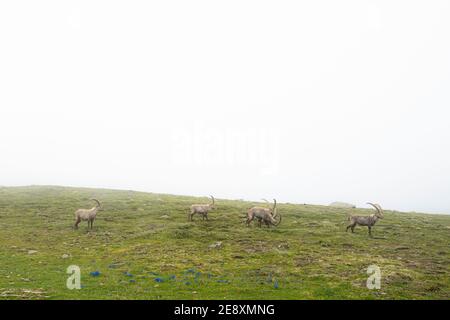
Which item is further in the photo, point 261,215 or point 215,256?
point 261,215

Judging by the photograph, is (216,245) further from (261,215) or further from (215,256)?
(261,215)

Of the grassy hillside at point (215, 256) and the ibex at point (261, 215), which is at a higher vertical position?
the ibex at point (261, 215)

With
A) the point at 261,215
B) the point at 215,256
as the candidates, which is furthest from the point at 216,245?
the point at 261,215

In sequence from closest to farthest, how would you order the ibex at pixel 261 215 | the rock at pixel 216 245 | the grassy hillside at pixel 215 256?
the grassy hillside at pixel 215 256
the rock at pixel 216 245
the ibex at pixel 261 215

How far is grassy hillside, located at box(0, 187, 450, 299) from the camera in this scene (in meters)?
21.3

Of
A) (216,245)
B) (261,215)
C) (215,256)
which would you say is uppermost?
(261,215)

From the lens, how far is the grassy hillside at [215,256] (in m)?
21.3

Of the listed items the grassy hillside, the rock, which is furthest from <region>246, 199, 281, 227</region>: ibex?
the rock

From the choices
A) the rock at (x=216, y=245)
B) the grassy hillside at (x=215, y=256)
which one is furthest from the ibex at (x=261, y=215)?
the rock at (x=216, y=245)

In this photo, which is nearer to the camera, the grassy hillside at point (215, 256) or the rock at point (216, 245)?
the grassy hillside at point (215, 256)

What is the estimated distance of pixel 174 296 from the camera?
20.0 metres

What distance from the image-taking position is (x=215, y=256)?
2905 centimetres

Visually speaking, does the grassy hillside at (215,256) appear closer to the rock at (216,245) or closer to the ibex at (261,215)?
the rock at (216,245)
